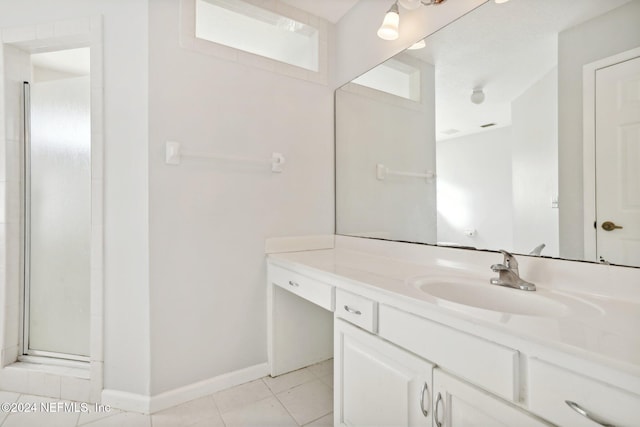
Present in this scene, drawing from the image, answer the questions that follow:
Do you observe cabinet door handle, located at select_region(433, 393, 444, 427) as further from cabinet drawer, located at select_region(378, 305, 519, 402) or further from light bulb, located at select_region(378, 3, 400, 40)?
light bulb, located at select_region(378, 3, 400, 40)

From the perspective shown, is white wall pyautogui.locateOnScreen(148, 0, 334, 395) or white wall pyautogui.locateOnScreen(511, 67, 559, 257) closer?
white wall pyautogui.locateOnScreen(511, 67, 559, 257)

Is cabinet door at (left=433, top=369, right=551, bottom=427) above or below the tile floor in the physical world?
above

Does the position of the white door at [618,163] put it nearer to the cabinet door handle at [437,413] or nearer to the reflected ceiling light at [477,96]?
the reflected ceiling light at [477,96]

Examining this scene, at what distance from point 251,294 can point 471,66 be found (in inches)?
64.4

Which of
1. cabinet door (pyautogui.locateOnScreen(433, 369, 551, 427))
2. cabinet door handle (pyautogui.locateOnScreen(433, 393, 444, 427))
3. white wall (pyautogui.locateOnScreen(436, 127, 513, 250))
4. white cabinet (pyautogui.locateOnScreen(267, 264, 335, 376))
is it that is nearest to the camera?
cabinet door (pyautogui.locateOnScreen(433, 369, 551, 427))

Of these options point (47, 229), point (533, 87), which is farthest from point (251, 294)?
point (533, 87)

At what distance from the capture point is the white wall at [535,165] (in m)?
1.06

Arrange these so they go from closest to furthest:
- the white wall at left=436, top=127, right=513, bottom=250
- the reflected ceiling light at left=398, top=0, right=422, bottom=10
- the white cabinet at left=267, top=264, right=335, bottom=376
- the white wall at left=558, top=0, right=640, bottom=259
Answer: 1. the white wall at left=558, top=0, right=640, bottom=259
2. the white wall at left=436, top=127, right=513, bottom=250
3. the reflected ceiling light at left=398, top=0, right=422, bottom=10
4. the white cabinet at left=267, top=264, right=335, bottom=376

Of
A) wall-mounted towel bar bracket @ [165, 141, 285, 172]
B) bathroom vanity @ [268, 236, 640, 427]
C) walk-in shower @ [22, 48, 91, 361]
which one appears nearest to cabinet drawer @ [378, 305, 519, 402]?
bathroom vanity @ [268, 236, 640, 427]

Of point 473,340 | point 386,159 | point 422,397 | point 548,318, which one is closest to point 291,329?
point 422,397

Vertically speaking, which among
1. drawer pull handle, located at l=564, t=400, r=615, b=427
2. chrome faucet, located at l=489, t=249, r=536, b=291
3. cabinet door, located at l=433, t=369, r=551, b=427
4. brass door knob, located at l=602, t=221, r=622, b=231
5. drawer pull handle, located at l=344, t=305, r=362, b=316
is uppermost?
brass door knob, located at l=602, t=221, r=622, b=231

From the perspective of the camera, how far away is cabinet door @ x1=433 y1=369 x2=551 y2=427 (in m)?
0.69

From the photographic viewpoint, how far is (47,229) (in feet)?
5.53

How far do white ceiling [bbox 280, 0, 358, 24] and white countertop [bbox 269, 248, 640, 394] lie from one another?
65.0 inches
